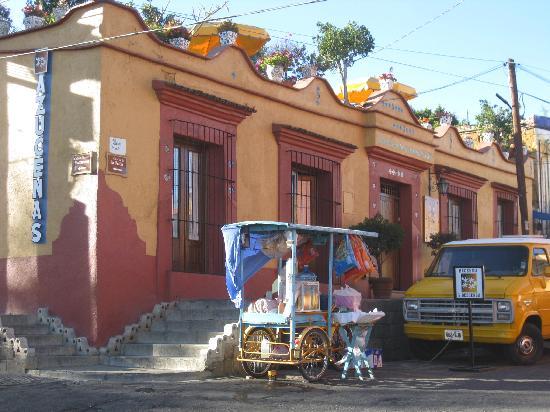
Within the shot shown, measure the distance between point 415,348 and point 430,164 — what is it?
691cm

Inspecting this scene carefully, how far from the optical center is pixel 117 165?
1203cm

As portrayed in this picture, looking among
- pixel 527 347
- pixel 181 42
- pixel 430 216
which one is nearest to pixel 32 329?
pixel 181 42

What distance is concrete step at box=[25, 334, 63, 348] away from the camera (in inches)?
452

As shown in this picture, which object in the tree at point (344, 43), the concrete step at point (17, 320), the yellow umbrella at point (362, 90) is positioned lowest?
the concrete step at point (17, 320)

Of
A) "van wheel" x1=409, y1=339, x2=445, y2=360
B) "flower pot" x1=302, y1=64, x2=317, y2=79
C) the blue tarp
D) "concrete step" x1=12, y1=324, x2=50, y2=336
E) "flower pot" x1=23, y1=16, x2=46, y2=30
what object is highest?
"flower pot" x1=302, y1=64, x2=317, y2=79

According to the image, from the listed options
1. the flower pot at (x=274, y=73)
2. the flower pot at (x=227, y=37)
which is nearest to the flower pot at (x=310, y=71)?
the flower pot at (x=274, y=73)

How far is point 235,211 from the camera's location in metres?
14.0

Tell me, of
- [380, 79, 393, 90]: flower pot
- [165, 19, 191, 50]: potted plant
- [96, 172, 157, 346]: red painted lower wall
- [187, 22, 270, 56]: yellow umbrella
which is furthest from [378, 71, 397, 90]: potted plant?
[96, 172, 157, 346]: red painted lower wall

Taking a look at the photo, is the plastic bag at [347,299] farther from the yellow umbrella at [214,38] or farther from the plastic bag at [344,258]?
the yellow umbrella at [214,38]

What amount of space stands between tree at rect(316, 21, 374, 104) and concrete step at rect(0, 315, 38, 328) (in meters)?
12.9

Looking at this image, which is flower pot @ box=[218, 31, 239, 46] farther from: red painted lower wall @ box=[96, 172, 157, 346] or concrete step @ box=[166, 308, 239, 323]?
concrete step @ box=[166, 308, 239, 323]

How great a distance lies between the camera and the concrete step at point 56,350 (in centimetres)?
1133

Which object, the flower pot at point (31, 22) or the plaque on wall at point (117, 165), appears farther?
the flower pot at point (31, 22)

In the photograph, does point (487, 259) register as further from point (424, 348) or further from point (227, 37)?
point (227, 37)
